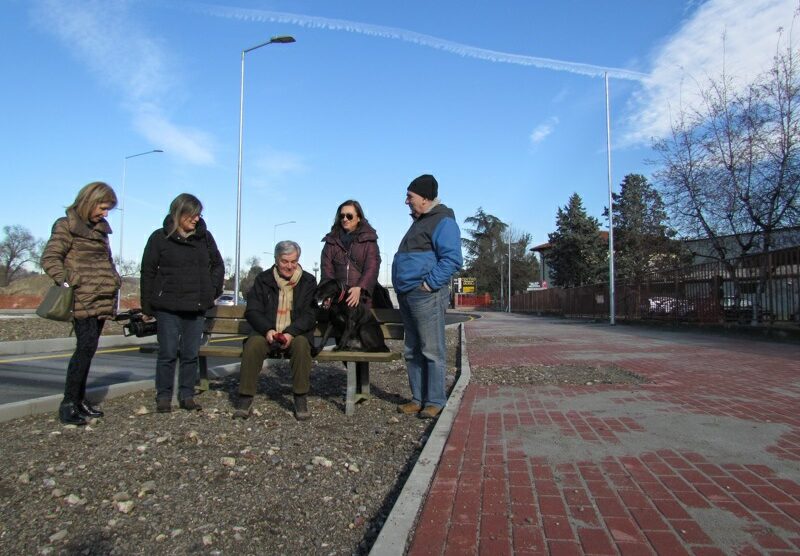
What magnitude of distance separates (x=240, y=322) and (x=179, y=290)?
3.27 feet

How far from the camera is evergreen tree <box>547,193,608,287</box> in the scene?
53.3m

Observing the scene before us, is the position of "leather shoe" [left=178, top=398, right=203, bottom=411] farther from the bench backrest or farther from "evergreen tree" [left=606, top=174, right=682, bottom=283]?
"evergreen tree" [left=606, top=174, right=682, bottom=283]

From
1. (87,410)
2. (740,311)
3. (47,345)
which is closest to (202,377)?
(87,410)

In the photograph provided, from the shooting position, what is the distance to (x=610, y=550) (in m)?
2.15

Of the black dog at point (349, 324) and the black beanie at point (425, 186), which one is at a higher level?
the black beanie at point (425, 186)

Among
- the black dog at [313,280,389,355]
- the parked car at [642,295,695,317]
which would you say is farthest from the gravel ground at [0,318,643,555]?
the parked car at [642,295,695,317]

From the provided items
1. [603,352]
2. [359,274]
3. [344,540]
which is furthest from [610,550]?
[603,352]

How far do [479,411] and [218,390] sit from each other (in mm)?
2754

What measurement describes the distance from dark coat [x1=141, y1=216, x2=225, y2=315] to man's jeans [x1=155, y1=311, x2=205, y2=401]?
5.1 inches

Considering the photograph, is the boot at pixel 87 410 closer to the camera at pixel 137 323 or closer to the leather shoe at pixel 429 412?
the camera at pixel 137 323

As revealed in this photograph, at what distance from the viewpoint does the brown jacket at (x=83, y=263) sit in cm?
404

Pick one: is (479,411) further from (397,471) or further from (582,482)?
(582,482)

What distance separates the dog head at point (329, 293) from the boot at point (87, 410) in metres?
1.92

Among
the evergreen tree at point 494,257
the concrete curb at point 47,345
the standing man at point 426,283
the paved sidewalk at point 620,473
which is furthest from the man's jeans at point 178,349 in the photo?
the evergreen tree at point 494,257
